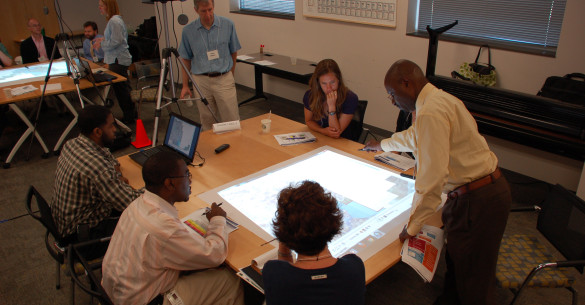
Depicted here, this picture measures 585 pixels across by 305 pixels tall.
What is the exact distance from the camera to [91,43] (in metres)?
5.49

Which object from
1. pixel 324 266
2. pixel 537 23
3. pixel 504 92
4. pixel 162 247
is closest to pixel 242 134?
pixel 162 247

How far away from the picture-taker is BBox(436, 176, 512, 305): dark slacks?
1.74m

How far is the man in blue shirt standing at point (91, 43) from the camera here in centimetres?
Result: 536

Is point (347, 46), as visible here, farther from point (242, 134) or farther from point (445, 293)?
point (445, 293)

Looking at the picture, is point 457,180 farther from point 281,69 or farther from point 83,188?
point 281,69

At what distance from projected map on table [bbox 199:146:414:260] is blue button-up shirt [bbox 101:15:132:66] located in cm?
342

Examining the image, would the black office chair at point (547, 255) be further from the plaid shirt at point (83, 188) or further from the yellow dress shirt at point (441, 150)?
the plaid shirt at point (83, 188)

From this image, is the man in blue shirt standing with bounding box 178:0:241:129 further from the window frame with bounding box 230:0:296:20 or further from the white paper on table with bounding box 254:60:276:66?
the window frame with bounding box 230:0:296:20

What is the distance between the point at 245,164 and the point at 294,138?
1.59ft

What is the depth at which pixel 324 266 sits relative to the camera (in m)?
1.25

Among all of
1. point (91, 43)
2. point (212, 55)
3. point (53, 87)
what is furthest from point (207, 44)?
point (91, 43)

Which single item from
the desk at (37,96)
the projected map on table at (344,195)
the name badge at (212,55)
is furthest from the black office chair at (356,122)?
the desk at (37,96)

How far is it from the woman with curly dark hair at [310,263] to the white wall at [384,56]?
2.89m

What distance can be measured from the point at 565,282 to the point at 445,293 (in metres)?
0.56
